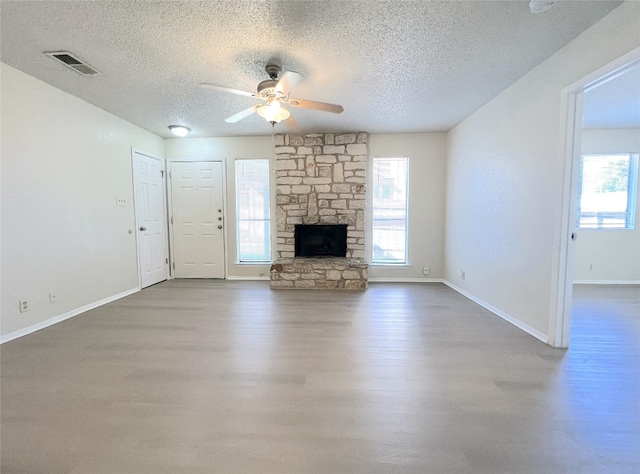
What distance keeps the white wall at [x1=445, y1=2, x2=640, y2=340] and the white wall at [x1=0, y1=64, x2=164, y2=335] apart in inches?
195

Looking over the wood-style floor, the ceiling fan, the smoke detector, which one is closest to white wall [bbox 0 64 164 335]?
the wood-style floor

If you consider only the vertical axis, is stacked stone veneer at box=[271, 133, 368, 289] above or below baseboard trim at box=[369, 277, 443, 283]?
above

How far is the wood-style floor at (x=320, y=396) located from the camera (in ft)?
4.35

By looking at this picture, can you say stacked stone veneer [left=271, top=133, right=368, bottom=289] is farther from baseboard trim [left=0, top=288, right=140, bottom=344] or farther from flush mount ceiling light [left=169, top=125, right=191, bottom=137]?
baseboard trim [left=0, top=288, right=140, bottom=344]

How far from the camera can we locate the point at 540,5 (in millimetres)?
1754

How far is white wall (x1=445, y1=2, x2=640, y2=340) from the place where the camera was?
215 centimetres

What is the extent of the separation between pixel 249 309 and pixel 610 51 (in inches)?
155

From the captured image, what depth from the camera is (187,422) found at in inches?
61.3

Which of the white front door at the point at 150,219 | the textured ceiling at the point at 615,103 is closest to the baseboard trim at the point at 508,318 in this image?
the textured ceiling at the point at 615,103

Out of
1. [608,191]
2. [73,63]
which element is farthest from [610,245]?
[73,63]

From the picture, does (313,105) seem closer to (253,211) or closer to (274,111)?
(274,111)

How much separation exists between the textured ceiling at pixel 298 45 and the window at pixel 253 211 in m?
1.66

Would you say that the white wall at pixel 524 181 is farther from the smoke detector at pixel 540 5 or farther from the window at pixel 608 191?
the window at pixel 608 191

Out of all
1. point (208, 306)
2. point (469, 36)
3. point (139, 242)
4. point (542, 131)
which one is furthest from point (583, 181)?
point (139, 242)
